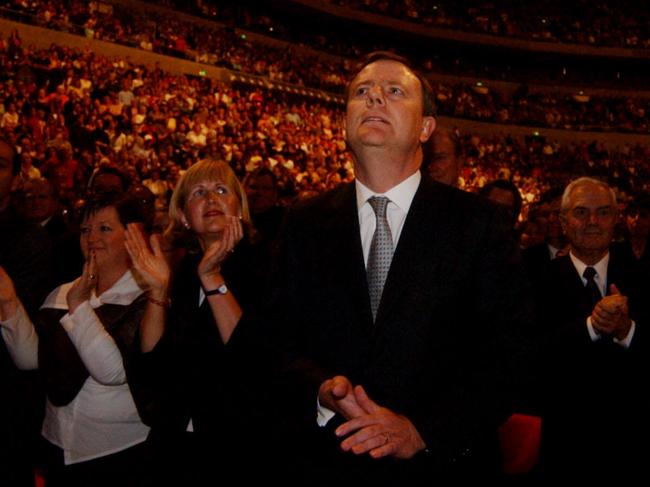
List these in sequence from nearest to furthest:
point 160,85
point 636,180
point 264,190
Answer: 1. point 264,190
2. point 160,85
3. point 636,180

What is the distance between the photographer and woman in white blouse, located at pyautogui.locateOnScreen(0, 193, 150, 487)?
252 cm

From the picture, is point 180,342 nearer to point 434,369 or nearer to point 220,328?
point 220,328

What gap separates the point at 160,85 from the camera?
16406mm

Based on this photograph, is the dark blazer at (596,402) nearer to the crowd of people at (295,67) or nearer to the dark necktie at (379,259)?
Answer: the dark necktie at (379,259)

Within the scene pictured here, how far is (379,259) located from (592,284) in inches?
58.7

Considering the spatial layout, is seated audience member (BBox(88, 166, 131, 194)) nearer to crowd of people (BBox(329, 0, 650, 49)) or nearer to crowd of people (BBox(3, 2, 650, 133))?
crowd of people (BBox(3, 2, 650, 133))

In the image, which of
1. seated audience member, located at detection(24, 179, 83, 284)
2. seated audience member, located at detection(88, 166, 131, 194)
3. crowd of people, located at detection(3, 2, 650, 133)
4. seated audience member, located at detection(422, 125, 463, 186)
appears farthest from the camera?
crowd of people, located at detection(3, 2, 650, 133)

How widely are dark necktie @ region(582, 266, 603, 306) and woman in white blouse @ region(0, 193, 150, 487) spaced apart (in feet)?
6.21

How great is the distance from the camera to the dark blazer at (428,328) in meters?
1.74

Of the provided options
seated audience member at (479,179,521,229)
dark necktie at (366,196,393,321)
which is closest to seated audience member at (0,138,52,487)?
dark necktie at (366,196,393,321)

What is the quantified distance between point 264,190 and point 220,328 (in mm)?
2545

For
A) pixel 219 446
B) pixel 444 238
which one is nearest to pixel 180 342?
pixel 219 446

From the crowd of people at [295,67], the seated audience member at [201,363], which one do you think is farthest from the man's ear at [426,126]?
the crowd of people at [295,67]

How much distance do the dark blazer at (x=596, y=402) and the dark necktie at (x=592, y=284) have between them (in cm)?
14
